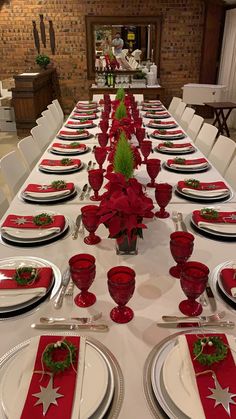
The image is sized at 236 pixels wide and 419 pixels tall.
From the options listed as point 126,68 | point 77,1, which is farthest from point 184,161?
point 77,1

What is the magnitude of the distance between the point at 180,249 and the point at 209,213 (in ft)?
1.40

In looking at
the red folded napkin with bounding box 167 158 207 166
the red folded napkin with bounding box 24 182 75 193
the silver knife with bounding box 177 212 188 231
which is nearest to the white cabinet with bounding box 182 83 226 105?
the red folded napkin with bounding box 167 158 207 166

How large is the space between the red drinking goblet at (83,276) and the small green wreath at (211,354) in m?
0.33

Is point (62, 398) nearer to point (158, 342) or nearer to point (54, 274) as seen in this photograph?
point (158, 342)

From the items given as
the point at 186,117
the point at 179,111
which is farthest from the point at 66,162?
the point at 179,111

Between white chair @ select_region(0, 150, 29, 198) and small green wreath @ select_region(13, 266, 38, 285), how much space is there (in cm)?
104

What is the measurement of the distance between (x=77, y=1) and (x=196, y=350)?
629 centimetres

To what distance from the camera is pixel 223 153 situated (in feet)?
7.95

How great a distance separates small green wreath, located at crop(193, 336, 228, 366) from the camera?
0.80 meters

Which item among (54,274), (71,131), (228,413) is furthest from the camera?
(71,131)

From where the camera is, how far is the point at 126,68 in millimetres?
6094

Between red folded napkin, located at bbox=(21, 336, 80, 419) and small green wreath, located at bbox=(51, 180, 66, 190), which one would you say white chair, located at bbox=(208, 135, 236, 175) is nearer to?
small green wreath, located at bbox=(51, 180, 66, 190)

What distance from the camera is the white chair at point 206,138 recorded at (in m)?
2.73

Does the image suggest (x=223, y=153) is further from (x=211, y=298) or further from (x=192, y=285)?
(x=192, y=285)
